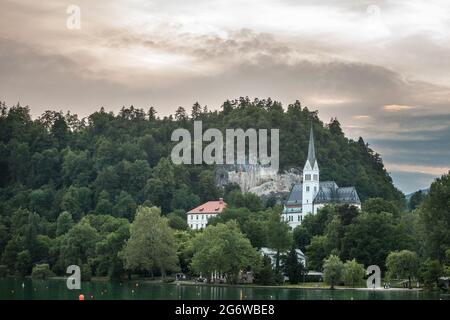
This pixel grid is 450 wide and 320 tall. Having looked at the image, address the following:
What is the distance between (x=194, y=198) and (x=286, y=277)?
74563 millimetres

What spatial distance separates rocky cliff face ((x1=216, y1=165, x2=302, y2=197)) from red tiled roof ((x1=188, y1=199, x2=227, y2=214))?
68.1ft

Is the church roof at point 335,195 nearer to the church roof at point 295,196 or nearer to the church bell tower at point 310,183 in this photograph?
the church bell tower at point 310,183

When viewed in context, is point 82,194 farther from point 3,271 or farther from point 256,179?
point 3,271

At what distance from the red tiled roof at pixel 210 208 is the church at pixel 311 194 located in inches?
464

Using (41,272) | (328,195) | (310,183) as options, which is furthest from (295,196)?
(41,272)

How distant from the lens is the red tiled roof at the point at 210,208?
168 meters

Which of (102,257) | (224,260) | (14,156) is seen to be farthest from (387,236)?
(14,156)

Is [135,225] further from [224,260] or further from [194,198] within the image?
[194,198]

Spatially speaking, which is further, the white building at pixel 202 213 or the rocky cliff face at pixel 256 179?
the rocky cliff face at pixel 256 179

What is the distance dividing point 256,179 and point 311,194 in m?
18.2

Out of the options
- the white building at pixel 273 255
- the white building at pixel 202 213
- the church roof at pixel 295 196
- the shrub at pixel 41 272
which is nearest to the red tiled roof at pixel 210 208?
the white building at pixel 202 213

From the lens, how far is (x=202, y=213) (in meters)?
168

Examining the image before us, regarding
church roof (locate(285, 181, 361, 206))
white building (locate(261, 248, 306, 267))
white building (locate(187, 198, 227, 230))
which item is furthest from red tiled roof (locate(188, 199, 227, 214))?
white building (locate(261, 248, 306, 267))

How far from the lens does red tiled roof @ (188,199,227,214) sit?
6619 inches
